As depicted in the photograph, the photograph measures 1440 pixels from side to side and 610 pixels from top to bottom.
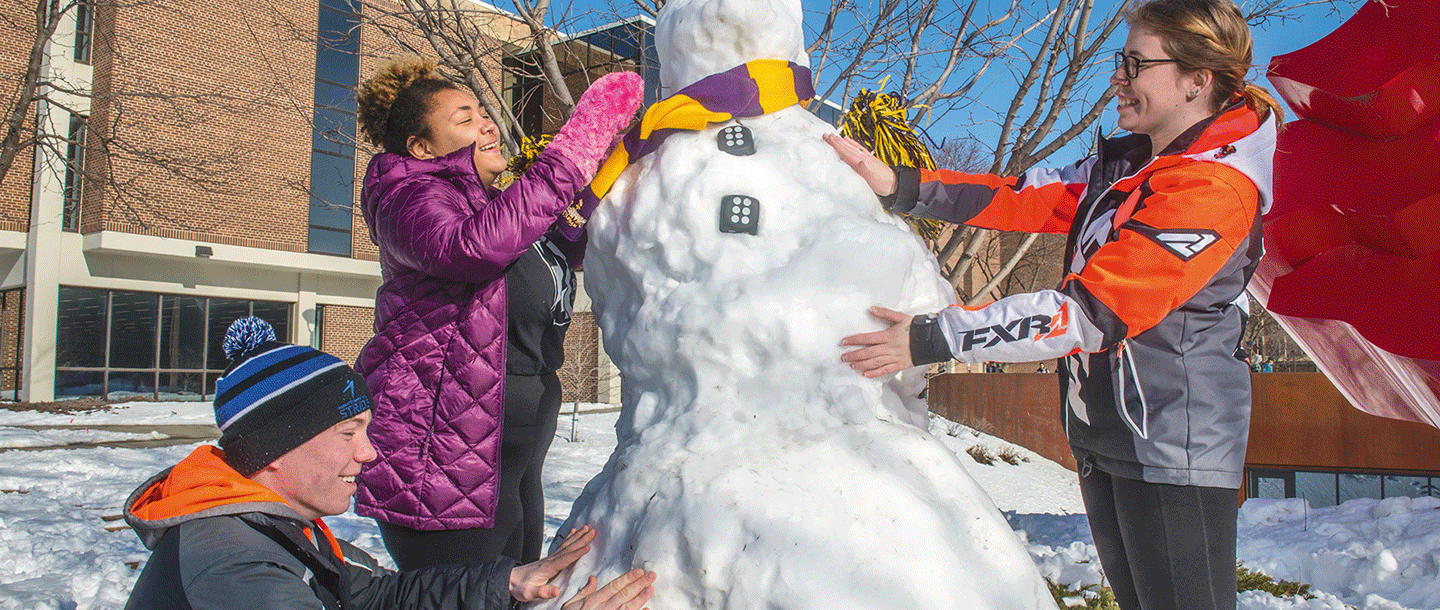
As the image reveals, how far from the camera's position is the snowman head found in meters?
1.85

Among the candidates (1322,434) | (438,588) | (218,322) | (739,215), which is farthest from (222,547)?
(218,322)

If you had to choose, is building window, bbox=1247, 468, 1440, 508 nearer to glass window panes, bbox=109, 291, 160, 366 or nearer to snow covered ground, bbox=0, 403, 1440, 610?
snow covered ground, bbox=0, 403, 1440, 610

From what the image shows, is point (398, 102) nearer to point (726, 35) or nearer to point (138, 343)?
point (726, 35)

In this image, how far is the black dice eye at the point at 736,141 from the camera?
68.7 inches

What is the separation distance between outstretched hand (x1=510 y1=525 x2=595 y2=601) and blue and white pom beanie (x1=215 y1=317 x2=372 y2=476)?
44 cm

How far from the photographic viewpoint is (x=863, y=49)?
4.16 meters

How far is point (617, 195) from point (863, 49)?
271cm

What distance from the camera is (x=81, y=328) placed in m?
14.9

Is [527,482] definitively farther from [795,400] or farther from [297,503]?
[795,400]

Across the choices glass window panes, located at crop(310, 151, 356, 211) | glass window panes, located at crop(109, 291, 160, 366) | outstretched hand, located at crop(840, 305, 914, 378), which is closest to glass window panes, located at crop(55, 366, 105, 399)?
glass window panes, located at crop(109, 291, 160, 366)

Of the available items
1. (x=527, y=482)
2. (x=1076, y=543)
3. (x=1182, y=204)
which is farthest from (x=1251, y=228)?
(x=1076, y=543)

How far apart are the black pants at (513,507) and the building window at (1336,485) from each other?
10117 millimetres

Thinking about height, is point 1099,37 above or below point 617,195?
above

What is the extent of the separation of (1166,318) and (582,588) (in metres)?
1.19
